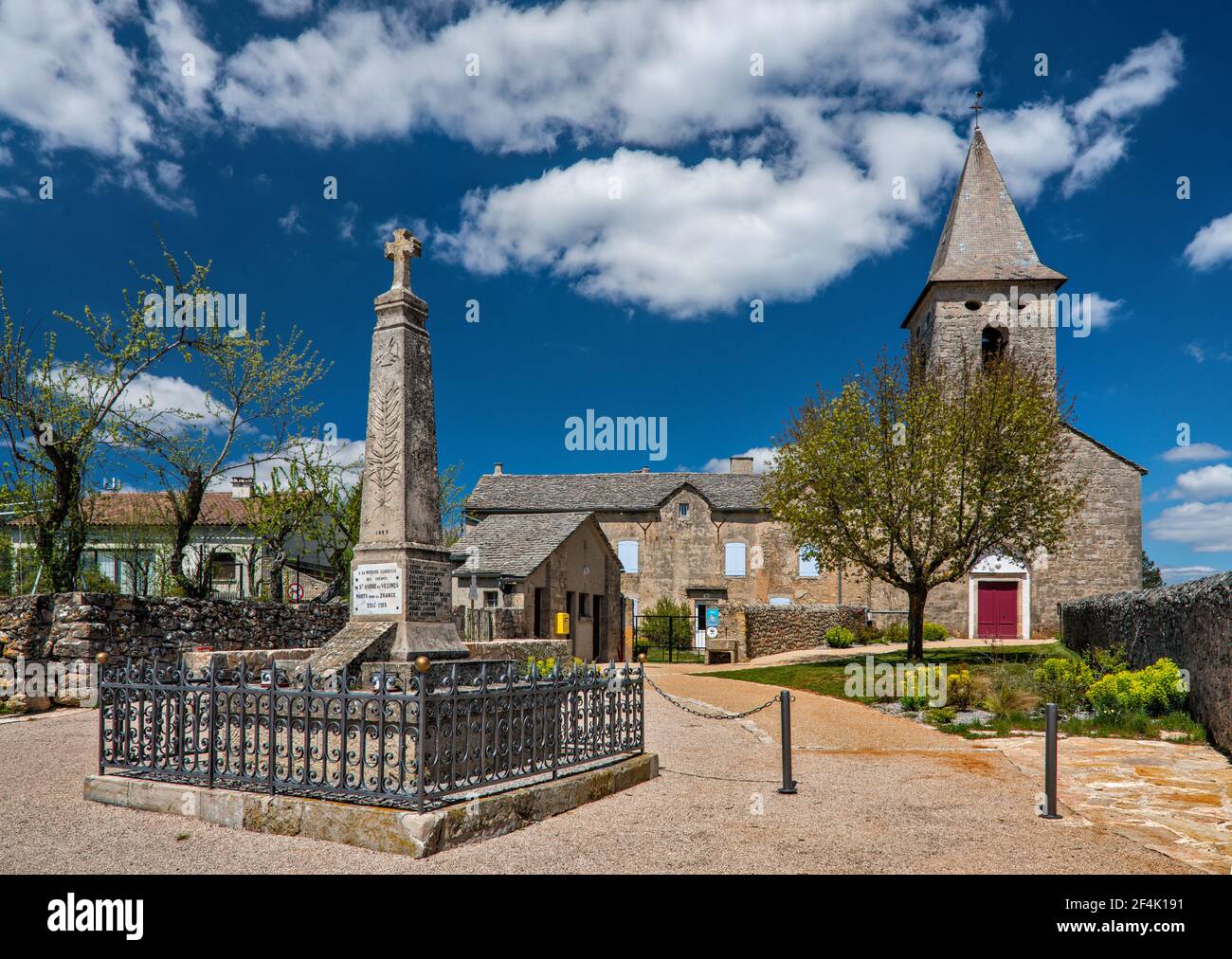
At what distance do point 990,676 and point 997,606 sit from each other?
1758cm

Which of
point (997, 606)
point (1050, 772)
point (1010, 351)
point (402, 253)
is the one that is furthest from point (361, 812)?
point (1010, 351)

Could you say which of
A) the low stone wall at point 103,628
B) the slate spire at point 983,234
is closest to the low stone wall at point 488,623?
the low stone wall at point 103,628

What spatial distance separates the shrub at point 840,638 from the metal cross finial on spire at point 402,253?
23473 mm

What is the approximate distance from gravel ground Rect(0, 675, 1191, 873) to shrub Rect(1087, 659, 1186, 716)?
14.7 feet

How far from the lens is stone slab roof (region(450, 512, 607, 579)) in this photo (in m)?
25.7

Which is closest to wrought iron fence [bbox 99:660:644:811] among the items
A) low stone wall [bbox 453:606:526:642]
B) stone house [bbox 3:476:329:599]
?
stone house [bbox 3:476:329:599]

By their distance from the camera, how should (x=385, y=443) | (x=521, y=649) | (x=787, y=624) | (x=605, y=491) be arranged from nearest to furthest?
(x=385, y=443)
(x=521, y=649)
(x=787, y=624)
(x=605, y=491)

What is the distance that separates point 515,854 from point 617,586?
85.1 ft

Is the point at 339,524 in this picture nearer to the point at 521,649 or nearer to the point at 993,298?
the point at 521,649

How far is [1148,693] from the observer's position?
13086 millimetres

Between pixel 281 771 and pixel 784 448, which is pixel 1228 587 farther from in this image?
pixel 784 448

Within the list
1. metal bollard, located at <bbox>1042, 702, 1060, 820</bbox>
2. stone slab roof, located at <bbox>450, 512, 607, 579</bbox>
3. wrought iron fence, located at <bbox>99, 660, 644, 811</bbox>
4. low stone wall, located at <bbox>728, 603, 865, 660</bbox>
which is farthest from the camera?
low stone wall, located at <bbox>728, 603, 865, 660</bbox>

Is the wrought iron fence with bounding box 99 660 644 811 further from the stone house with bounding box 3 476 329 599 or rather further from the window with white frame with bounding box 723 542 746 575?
the window with white frame with bounding box 723 542 746 575

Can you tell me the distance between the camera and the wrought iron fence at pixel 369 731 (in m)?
6.16
